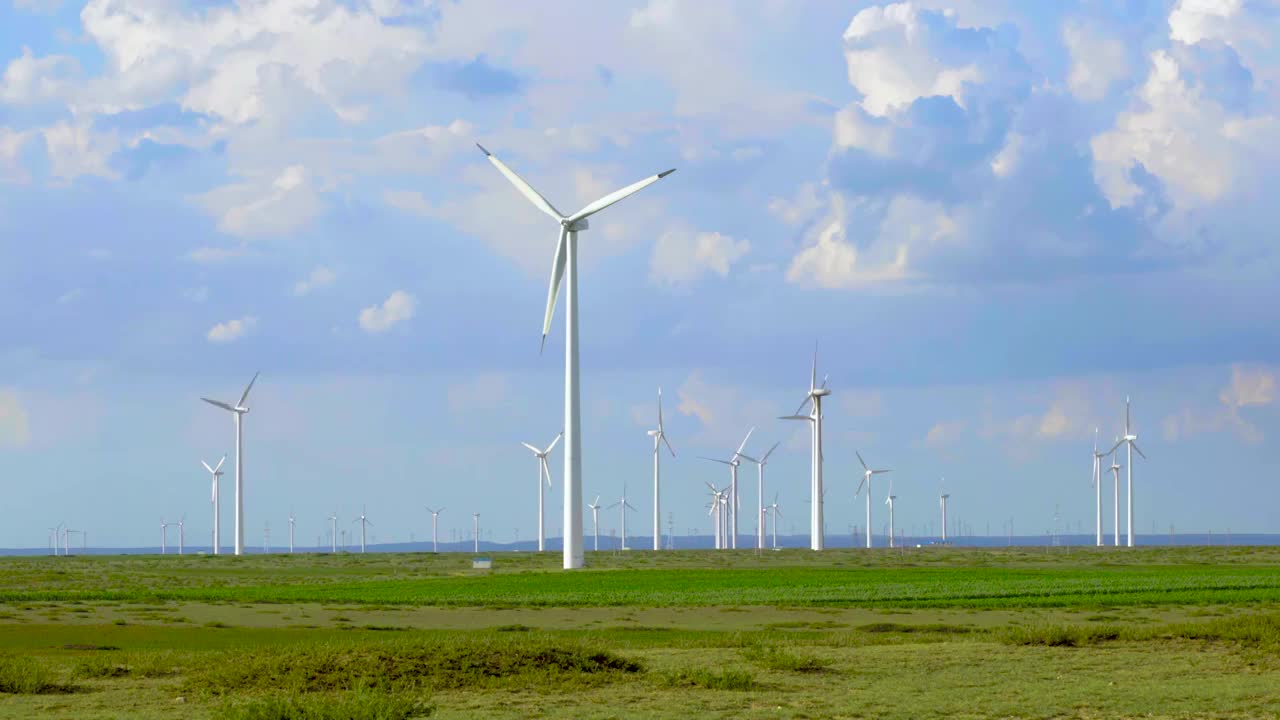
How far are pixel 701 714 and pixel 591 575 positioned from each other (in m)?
67.0

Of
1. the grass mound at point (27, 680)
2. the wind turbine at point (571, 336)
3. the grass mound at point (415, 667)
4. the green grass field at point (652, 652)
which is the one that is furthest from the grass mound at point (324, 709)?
the wind turbine at point (571, 336)

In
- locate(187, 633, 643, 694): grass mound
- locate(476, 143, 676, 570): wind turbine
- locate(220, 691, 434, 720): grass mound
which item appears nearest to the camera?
locate(220, 691, 434, 720): grass mound

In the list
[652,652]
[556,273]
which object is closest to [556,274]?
[556,273]

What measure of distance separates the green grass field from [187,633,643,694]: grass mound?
0.06m

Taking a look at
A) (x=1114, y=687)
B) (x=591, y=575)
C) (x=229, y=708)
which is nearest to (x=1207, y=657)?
(x=1114, y=687)

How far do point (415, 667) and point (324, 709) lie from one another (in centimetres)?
596

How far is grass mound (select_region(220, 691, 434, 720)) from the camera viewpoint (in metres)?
22.0

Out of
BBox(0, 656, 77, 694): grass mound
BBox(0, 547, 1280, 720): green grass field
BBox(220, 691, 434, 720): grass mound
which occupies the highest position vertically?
BBox(220, 691, 434, 720): grass mound

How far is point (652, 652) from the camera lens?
36.1m

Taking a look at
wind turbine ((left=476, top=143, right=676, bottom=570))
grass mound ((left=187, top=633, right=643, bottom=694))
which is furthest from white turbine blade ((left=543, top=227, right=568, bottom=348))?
grass mound ((left=187, top=633, right=643, bottom=694))

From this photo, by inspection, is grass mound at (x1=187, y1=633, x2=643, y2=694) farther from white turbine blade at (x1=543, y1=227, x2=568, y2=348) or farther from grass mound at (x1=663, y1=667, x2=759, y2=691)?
white turbine blade at (x1=543, y1=227, x2=568, y2=348)

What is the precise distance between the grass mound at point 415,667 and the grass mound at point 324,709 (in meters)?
2.95

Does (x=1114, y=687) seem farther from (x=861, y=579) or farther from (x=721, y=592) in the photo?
(x=861, y=579)

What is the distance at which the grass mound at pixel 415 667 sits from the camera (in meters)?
27.2
